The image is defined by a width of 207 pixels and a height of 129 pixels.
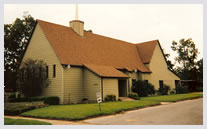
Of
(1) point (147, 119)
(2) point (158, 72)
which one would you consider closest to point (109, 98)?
(1) point (147, 119)

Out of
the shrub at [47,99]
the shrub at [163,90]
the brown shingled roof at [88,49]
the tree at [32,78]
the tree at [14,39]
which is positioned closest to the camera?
the shrub at [47,99]

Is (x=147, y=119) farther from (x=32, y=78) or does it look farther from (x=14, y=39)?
(x=14, y=39)

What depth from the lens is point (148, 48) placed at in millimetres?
40031

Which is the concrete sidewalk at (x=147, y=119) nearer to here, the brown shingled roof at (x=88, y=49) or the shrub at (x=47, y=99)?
the shrub at (x=47, y=99)

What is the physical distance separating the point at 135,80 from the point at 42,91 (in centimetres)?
1453

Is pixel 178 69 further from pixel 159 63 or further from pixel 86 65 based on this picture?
pixel 86 65

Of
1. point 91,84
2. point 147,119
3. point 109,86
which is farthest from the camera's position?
point 91,84

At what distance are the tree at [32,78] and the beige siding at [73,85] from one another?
2.59 m

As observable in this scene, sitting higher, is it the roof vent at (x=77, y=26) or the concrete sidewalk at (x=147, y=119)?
the roof vent at (x=77, y=26)

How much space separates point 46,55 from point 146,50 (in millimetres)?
19828

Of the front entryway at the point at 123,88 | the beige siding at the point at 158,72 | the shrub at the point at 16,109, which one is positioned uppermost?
the beige siding at the point at 158,72

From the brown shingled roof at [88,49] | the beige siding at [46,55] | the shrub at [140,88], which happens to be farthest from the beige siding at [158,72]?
the beige siding at [46,55]

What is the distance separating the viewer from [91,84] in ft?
85.4

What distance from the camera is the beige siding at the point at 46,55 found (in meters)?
→ 24.9
